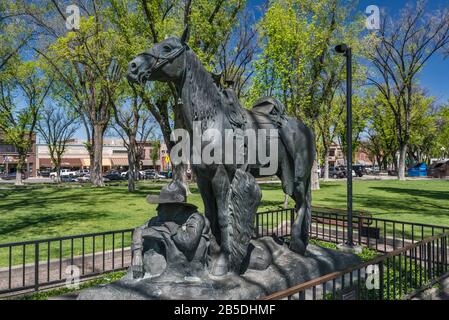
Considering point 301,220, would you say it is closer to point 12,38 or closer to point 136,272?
point 136,272

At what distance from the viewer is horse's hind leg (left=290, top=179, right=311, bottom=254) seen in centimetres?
507

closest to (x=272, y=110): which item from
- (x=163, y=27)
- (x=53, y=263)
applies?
(x=53, y=263)

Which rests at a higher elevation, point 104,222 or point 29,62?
point 29,62

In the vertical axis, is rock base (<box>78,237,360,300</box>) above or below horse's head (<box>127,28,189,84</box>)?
below

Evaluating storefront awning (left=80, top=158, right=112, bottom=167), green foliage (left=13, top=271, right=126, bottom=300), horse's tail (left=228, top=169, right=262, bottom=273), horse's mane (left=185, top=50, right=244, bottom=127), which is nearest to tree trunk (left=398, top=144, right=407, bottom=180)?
green foliage (left=13, top=271, right=126, bottom=300)

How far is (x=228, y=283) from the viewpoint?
3.88 m

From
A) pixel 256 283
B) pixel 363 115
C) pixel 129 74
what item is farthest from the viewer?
pixel 363 115

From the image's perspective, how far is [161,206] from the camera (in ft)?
13.6

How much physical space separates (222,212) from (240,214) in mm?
230

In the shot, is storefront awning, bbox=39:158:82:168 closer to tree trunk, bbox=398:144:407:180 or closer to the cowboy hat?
tree trunk, bbox=398:144:407:180

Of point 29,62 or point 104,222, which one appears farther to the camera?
point 29,62

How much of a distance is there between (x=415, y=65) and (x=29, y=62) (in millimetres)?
34167
